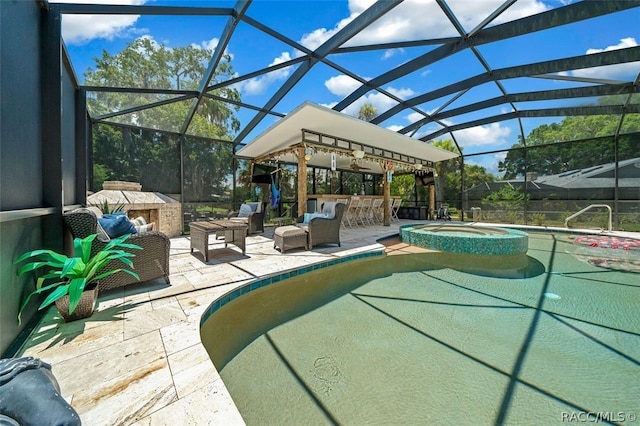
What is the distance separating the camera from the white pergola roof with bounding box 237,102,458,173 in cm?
521

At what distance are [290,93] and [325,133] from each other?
135 cm

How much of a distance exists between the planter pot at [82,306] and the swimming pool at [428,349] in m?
0.96

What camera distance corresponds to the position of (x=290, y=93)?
6.33 metres

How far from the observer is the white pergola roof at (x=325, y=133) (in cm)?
521

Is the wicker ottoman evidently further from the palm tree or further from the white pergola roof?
the palm tree

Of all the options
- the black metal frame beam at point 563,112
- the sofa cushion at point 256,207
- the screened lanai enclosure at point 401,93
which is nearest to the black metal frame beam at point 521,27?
the screened lanai enclosure at point 401,93

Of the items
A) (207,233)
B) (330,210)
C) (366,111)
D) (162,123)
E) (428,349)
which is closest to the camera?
(428,349)

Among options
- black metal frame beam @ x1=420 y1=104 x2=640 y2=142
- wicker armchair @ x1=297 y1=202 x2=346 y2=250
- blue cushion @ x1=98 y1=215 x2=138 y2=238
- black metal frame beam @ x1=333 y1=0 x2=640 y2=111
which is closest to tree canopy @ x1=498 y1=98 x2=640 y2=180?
black metal frame beam @ x1=420 y1=104 x2=640 y2=142

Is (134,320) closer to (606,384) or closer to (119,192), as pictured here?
(606,384)

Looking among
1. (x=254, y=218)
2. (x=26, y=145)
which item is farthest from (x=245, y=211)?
(x=26, y=145)

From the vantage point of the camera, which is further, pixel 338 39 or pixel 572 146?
pixel 572 146

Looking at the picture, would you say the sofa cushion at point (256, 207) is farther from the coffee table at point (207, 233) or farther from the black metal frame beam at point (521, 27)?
the black metal frame beam at point (521, 27)

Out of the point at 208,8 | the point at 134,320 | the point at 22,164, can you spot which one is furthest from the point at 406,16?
the point at 134,320

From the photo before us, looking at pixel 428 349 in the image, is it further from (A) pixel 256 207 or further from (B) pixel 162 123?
(B) pixel 162 123
